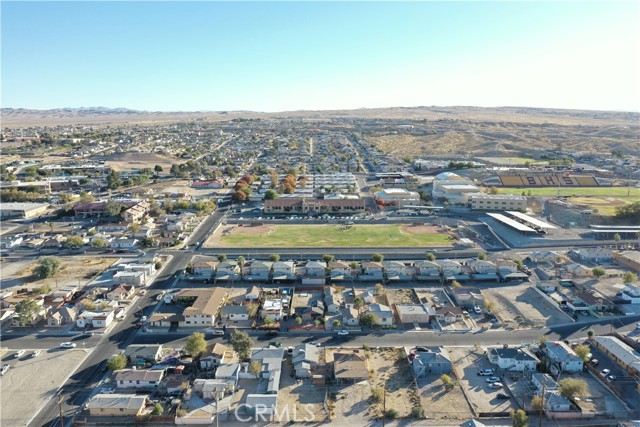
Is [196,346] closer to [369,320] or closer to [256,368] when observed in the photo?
[256,368]

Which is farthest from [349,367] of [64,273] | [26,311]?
[64,273]

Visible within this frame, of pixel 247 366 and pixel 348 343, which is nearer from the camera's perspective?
pixel 247 366

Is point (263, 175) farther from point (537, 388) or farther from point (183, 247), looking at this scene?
point (537, 388)

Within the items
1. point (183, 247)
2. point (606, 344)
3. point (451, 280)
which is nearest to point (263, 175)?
point (183, 247)

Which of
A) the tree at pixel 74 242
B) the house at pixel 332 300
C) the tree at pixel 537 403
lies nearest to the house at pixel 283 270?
the house at pixel 332 300

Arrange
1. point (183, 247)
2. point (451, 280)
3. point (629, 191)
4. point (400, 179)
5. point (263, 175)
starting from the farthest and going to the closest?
point (263, 175) → point (400, 179) → point (629, 191) → point (183, 247) → point (451, 280)

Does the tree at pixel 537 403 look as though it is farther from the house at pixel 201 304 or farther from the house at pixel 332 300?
the house at pixel 201 304
